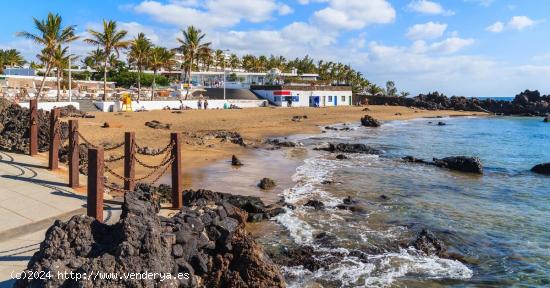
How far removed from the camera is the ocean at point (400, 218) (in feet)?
28.9

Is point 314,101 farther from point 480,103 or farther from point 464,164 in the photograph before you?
point 464,164

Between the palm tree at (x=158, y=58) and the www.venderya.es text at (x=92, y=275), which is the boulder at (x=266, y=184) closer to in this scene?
the www.venderya.es text at (x=92, y=275)

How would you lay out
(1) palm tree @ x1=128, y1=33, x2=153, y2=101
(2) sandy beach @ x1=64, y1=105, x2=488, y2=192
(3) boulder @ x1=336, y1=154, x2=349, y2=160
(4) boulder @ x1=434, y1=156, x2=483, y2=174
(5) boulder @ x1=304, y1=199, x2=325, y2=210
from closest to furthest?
(5) boulder @ x1=304, y1=199, x2=325, y2=210 < (2) sandy beach @ x1=64, y1=105, x2=488, y2=192 < (4) boulder @ x1=434, y1=156, x2=483, y2=174 < (3) boulder @ x1=336, y1=154, x2=349, y2=160 < (1) palm tree @ x1=128, y1=33, x2=153, y2=101

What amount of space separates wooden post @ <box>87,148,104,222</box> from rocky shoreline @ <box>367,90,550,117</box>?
90.6 m

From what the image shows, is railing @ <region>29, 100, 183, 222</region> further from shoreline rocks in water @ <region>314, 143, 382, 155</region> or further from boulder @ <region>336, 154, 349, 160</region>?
shoreline rocks in water @ <region>314, 143, 382, 155</region>

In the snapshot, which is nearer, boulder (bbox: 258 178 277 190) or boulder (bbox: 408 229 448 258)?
boulder (bbox: 408 229 448 258)

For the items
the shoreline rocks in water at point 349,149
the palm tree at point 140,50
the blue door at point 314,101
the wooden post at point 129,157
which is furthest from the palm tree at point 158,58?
the wooden post at point 129,157

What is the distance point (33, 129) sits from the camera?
14.8m

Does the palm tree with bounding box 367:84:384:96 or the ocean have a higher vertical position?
the palm tree with bounding box 367:84:384:96

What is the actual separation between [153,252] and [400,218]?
8870 millimetres

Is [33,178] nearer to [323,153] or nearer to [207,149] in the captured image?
[207,149]

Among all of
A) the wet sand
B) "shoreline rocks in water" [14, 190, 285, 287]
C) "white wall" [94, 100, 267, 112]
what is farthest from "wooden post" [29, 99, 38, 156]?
"white wall" [94, 100, 267, 112]

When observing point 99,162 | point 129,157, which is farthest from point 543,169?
point 99,162

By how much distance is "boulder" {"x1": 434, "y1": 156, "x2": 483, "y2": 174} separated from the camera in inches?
878
